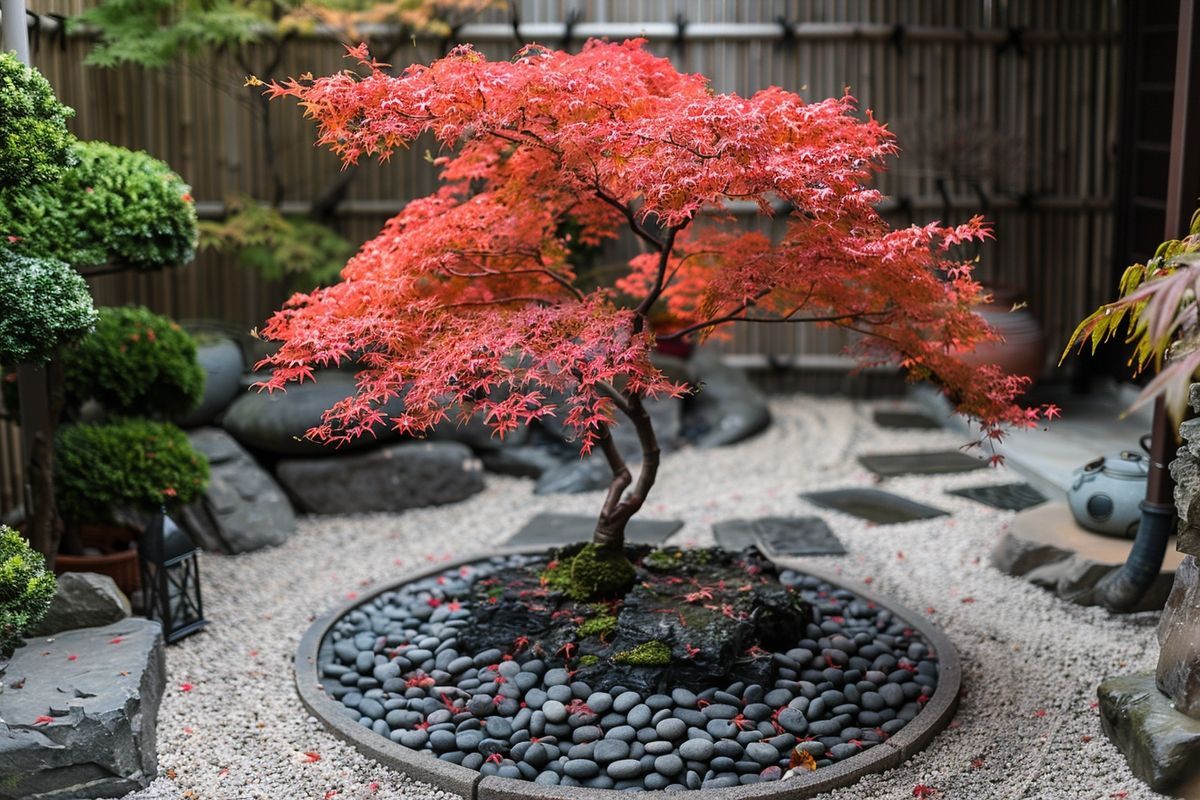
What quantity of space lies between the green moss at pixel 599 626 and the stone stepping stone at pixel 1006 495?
271cm

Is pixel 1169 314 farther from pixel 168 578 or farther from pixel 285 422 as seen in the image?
pixel 285 422

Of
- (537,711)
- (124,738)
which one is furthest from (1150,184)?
(124,738)

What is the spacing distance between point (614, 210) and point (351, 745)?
6.59 feet

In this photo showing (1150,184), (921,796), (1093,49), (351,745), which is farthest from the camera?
(1093,49)

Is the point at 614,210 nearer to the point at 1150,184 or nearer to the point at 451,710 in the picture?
the point at 451,710

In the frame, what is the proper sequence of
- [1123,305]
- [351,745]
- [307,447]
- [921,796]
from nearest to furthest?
[1123,305]
[921,796]
[351,745]
[307,447]

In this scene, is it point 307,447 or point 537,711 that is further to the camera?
point 307,447

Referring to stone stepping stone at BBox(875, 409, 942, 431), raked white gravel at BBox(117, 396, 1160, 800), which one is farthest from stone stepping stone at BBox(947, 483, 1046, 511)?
stone stepping stone at BBox(875, 409, 942, 431)

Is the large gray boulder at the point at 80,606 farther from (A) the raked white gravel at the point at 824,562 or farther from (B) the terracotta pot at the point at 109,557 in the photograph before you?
(B) the terracotta pot at the point at 109,557

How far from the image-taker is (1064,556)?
503 cm

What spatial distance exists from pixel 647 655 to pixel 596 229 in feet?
4.94

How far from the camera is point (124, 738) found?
3598 mm

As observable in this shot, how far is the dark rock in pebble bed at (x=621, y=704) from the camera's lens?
366 cm

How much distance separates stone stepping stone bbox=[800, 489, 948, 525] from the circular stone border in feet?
4.82
